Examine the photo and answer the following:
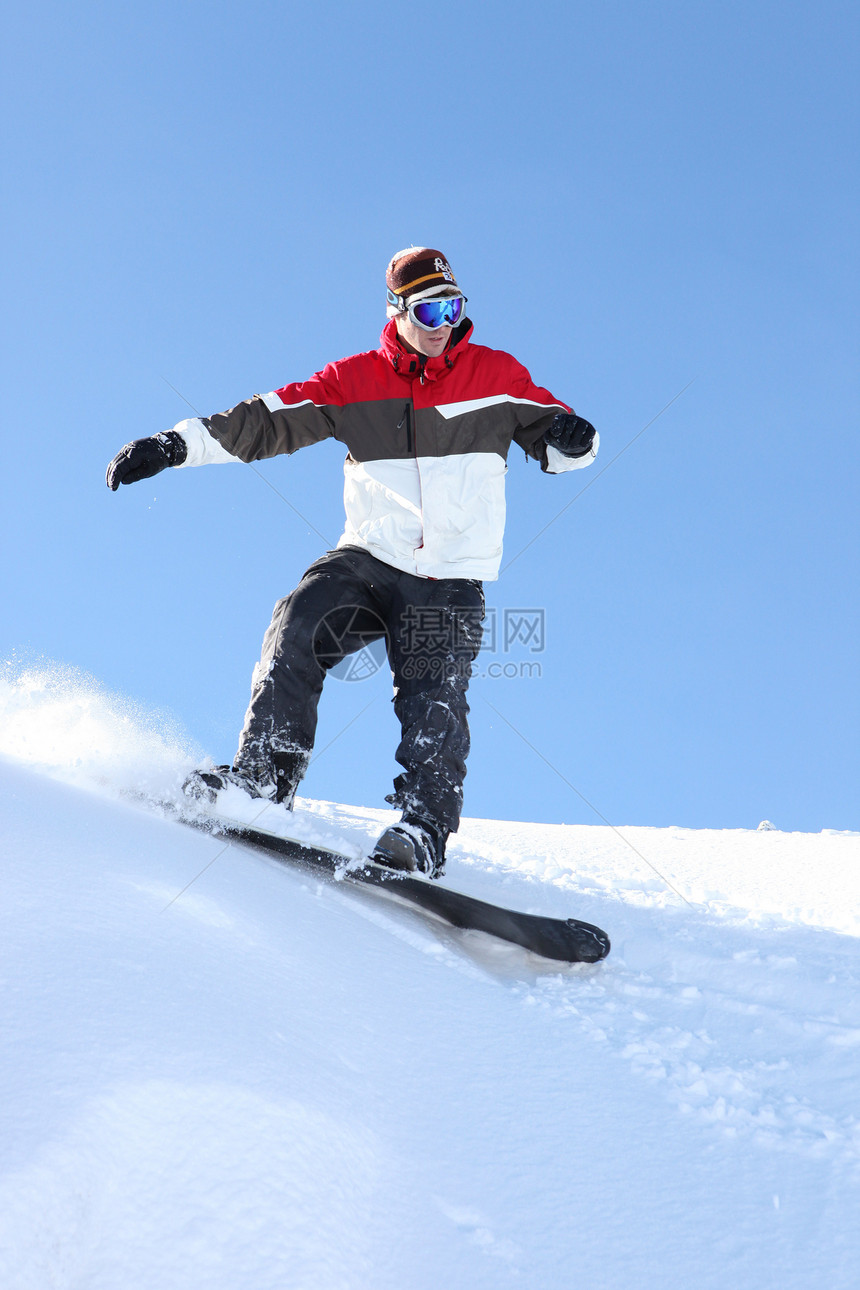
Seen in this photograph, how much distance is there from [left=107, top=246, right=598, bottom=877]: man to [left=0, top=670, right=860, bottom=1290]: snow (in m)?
0.83

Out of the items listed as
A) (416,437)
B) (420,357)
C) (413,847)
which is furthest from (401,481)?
(413,847)

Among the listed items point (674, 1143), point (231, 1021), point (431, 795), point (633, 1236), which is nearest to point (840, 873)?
point (431, 795)

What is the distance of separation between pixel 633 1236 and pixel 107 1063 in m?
0.77

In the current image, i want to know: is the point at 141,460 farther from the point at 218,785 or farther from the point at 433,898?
the point at 433,898

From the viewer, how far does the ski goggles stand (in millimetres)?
3459

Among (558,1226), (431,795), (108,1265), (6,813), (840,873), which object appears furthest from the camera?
(840,873)

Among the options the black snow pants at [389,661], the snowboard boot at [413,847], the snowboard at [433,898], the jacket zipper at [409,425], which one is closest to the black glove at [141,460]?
the black snow pants at [389,661]

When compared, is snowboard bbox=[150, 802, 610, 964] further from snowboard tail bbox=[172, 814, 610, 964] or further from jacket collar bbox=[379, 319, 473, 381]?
jacket collar bbox=[379, 319, 473, 381]

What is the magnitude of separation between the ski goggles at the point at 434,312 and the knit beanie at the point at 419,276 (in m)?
0.02

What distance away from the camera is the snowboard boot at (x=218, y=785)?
294 centimetres

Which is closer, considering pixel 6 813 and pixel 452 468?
pixel 6 813

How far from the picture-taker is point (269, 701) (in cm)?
314

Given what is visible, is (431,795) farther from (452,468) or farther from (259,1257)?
(259,1257)

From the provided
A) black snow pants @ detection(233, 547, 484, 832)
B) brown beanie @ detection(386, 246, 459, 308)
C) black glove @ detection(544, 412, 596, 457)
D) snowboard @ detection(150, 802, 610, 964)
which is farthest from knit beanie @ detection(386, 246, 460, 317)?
snowboard @ detection(150, 802, 610, 964)
